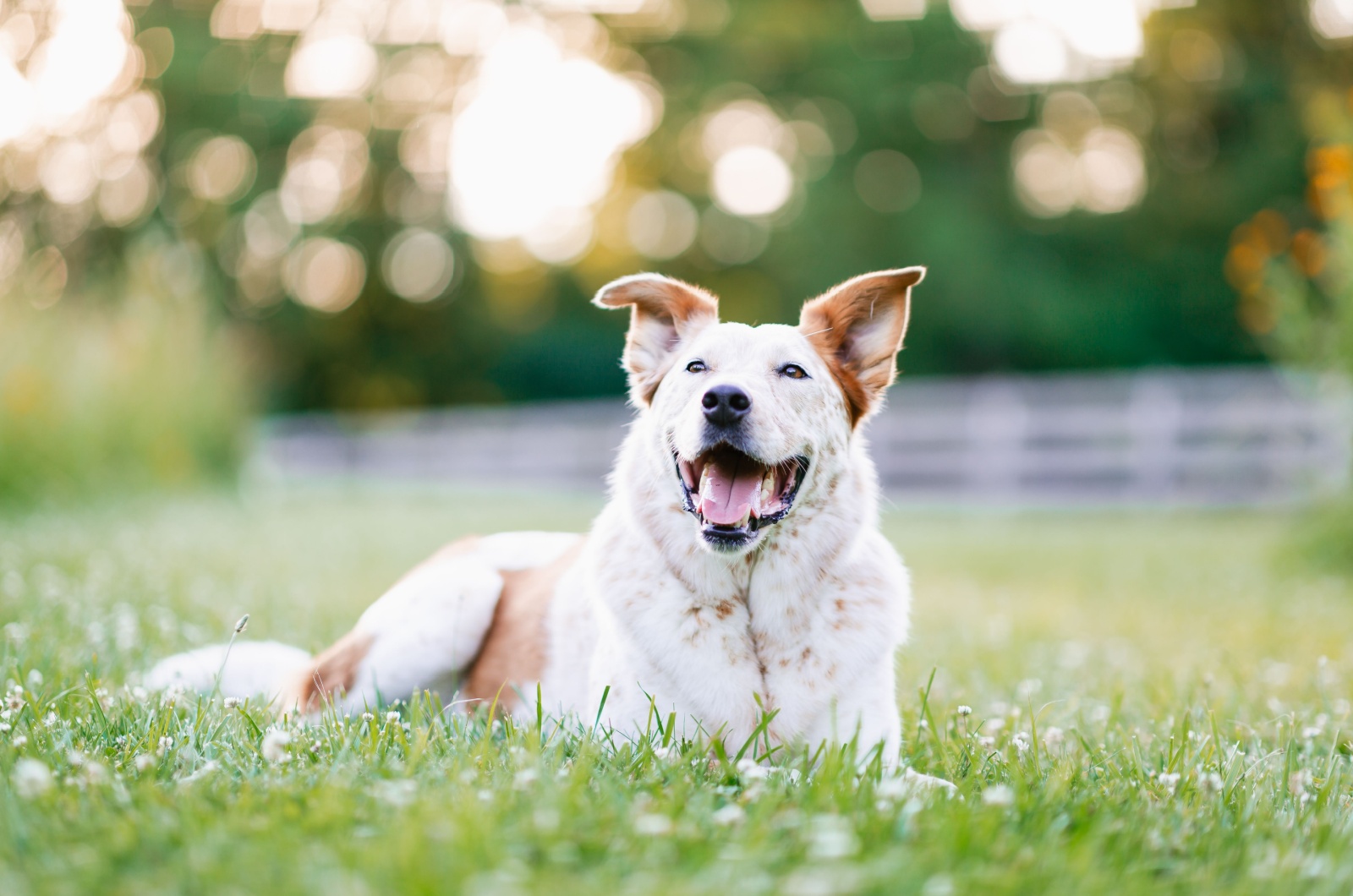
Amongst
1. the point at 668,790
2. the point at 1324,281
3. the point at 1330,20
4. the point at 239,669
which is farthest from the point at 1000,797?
the point at 1330,20

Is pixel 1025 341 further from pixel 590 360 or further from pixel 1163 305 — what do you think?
pixel 590 360

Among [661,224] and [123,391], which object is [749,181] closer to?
[661,224]

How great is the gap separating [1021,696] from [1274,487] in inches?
586

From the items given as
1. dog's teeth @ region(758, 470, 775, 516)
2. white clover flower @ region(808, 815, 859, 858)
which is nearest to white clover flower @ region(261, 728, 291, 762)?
white clover flower @ region(808, 815, 859, 858)

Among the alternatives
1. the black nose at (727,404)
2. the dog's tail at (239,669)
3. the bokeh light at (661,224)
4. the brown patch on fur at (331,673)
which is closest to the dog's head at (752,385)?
the black nose at (727,404)

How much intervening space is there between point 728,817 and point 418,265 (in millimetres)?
35359

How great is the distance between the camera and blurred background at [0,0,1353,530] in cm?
2058

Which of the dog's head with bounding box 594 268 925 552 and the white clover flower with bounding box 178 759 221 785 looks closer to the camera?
the white clover flower with bounding box 178 759 221 785

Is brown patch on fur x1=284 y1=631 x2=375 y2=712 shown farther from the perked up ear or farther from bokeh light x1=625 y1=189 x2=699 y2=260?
bokeh light x1=625 y1=189 x2=699 y2=260

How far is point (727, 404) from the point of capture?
2.90 metres

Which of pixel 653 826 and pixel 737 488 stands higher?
pixel 737 488

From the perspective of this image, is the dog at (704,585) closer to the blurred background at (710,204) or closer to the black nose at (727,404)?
the black nose at (727,404)

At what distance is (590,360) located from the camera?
1385 inches

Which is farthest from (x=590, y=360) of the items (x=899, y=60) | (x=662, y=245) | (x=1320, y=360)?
(x=1320, y=360)
